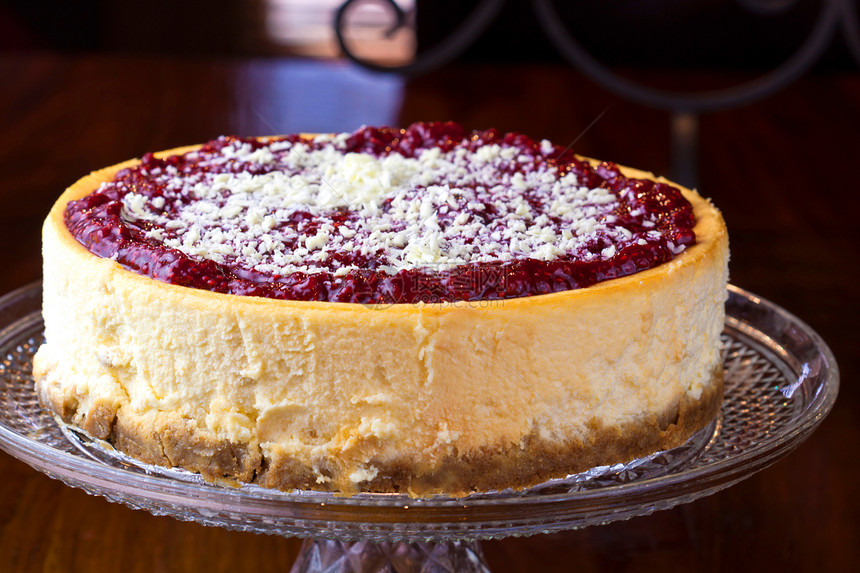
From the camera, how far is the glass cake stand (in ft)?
3.56

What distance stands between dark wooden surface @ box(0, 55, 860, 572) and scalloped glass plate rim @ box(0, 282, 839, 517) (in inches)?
23.7

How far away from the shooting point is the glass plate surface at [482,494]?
1.08 m

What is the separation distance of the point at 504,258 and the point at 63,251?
0.58m

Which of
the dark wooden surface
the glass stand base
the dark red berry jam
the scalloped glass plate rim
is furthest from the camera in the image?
the dark wooden surface

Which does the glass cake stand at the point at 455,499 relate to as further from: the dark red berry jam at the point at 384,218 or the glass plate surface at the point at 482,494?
the dark red berry jam at the point at 384,218

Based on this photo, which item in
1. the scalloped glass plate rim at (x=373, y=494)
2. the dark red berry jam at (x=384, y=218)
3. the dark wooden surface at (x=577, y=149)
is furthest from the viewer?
the dark wooden surface at (x=577, y=149)

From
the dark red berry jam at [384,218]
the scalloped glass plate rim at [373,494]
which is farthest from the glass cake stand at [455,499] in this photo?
the dark red berry jam at [384,218]

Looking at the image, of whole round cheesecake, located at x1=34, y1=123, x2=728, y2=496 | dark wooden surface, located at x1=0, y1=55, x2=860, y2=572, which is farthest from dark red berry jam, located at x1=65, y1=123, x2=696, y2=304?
dark wooden surface, located at x1=0, y1=55, x2=860, y2=572

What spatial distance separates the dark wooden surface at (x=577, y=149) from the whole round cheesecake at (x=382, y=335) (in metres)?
0.50

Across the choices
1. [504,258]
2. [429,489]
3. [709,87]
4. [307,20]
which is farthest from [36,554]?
[307,20]

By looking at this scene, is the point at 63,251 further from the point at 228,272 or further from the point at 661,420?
the point at 661,420

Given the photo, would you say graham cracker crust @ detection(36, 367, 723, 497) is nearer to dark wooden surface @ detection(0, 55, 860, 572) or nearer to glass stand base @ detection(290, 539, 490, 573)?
glass stand base @ detection(290, 539, 490, 573)

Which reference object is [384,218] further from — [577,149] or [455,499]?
[577,149]

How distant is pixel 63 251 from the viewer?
1.36m
